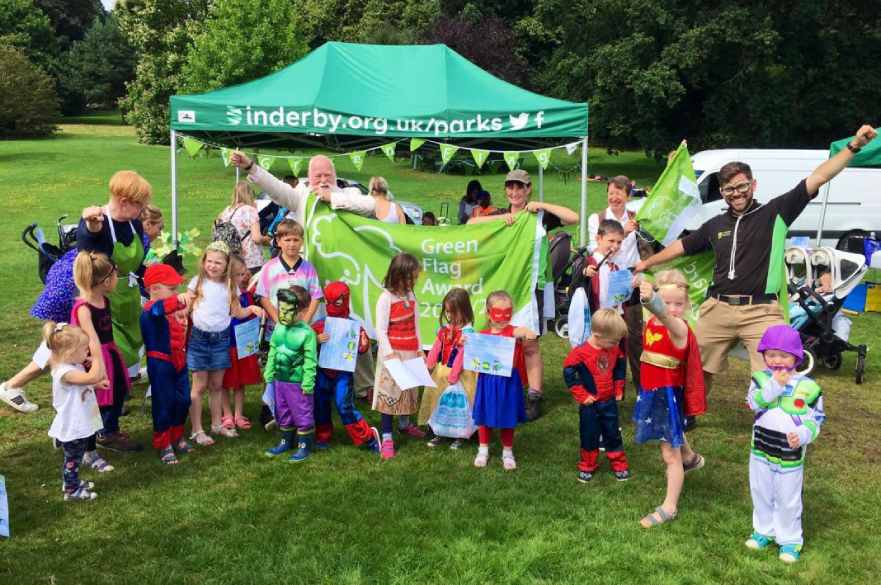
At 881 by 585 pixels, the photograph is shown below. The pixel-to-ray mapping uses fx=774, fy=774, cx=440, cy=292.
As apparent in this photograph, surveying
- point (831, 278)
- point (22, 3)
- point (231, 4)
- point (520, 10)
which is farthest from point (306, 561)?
point (22, 3)

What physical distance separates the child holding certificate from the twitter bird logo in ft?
12.2

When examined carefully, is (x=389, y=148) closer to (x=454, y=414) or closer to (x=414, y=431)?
(x=414, y=431)

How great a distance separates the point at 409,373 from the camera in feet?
19.0

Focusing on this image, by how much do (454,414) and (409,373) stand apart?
543 millimetres

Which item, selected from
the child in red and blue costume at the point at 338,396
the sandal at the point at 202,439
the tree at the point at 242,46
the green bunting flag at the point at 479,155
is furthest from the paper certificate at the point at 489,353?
the tree at the point at 242,46

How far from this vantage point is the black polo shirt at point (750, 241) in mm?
5466

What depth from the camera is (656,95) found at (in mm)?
30203

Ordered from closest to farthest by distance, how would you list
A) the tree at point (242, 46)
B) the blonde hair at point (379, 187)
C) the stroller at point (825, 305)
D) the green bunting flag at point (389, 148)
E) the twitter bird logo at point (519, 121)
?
the blonde hair at point (379, 187), the stroller at point (825, 305), the twitter bird logo at point (519, 121), the green bunting flag at point (389, 148), the tree at point (242, 46)

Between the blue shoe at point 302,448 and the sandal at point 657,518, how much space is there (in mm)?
2485

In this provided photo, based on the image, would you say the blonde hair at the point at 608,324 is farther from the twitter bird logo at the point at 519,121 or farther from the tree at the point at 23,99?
the tree at the point at 23,99

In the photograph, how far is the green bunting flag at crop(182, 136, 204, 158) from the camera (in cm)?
938

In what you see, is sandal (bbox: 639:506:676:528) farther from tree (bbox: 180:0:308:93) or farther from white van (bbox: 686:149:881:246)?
tree (bbox: 180:0:308:93)

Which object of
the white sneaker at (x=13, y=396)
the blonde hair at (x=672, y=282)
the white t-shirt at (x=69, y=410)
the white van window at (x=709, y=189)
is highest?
the white van window at (x=709, y=189)

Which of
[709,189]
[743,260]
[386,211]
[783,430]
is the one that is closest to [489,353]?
[743,260]
